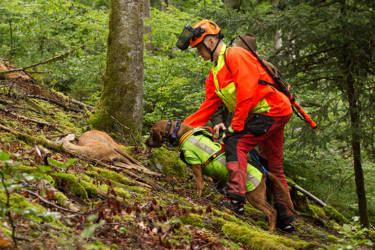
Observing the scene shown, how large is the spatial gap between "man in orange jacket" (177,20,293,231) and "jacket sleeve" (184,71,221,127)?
349 mm

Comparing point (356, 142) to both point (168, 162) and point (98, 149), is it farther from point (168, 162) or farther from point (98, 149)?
point (98, 149)

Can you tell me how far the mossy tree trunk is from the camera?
19.2 ft

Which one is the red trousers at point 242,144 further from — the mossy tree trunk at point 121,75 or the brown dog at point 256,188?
the mossy tree trunk at point 121,75

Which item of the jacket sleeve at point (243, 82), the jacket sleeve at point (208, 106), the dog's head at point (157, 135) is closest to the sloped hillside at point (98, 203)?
the dog's head at point (157, 135)

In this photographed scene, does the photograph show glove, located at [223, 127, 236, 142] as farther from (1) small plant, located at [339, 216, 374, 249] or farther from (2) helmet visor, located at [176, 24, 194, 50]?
(1) small plant, located at [339, 216, 374, 249]

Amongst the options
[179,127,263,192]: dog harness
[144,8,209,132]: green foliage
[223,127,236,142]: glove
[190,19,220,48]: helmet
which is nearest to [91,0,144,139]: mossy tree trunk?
[179,127,263,192]: dog harness

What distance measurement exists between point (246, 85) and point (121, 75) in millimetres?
2297

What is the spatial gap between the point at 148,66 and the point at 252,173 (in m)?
5.71

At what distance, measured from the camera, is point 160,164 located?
19.0 ft

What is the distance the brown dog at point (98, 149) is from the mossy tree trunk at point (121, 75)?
2.76ft

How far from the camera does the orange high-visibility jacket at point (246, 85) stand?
4566 millimetres

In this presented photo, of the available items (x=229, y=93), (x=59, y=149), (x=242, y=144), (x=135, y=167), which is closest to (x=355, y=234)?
(x=242, y=144)

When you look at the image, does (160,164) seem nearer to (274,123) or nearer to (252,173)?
(252,173)

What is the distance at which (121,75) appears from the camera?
19.3ft
